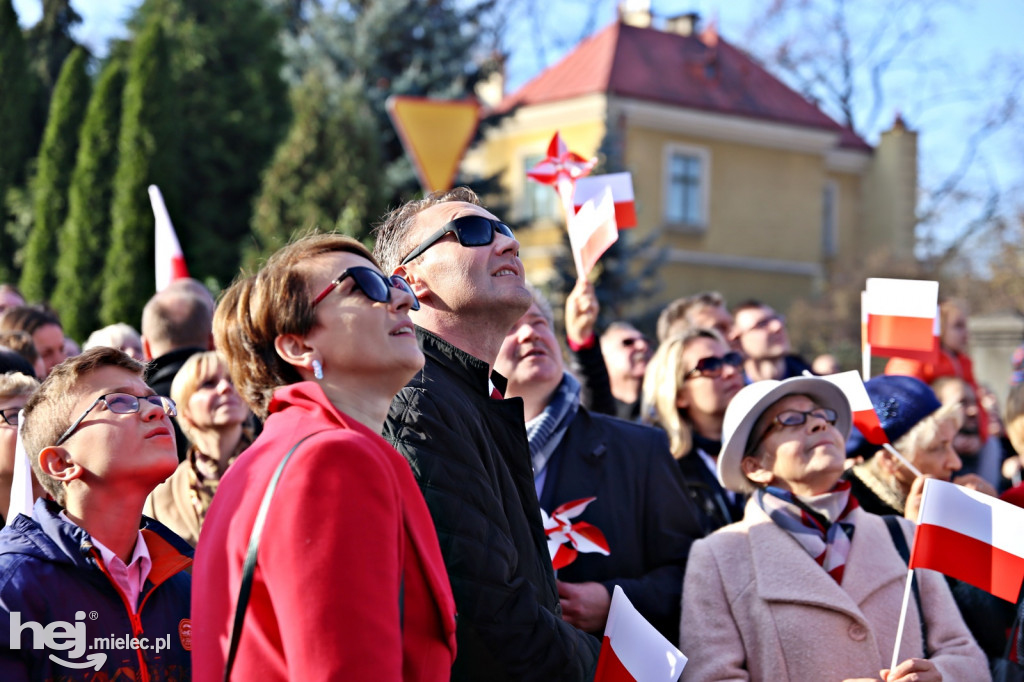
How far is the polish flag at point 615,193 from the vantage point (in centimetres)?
537

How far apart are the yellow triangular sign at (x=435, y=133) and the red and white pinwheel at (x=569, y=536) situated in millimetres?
6661

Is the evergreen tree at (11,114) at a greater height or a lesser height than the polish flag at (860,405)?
greater

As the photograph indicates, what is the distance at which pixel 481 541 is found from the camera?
2.62m

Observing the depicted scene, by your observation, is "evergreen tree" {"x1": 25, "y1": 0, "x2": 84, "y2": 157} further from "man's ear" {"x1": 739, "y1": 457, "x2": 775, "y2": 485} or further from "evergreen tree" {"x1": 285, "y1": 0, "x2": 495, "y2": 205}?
"man's ear" {"x1": 739, "y1": 457, "x2": 775, "y2": 485}

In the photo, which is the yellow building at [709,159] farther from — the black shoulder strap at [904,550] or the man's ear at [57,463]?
the man's ear at [57,463]

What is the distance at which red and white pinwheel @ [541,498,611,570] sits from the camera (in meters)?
3.74

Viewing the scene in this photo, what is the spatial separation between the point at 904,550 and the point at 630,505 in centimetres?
92

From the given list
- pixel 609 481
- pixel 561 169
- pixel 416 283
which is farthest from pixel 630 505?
pixel 561 169

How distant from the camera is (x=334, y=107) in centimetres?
1938

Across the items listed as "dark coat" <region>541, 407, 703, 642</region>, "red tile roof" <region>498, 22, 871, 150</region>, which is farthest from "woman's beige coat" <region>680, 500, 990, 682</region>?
"red tile roof" <region>498, 22, 871, 150</region>

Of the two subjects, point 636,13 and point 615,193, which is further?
point 636,13

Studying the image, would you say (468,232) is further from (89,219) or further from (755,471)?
(89,219)

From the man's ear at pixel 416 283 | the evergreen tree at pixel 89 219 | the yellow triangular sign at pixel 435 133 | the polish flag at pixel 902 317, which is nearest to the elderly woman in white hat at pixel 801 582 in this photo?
the polish flag at pixel 902 317

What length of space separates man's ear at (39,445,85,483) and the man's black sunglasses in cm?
100
